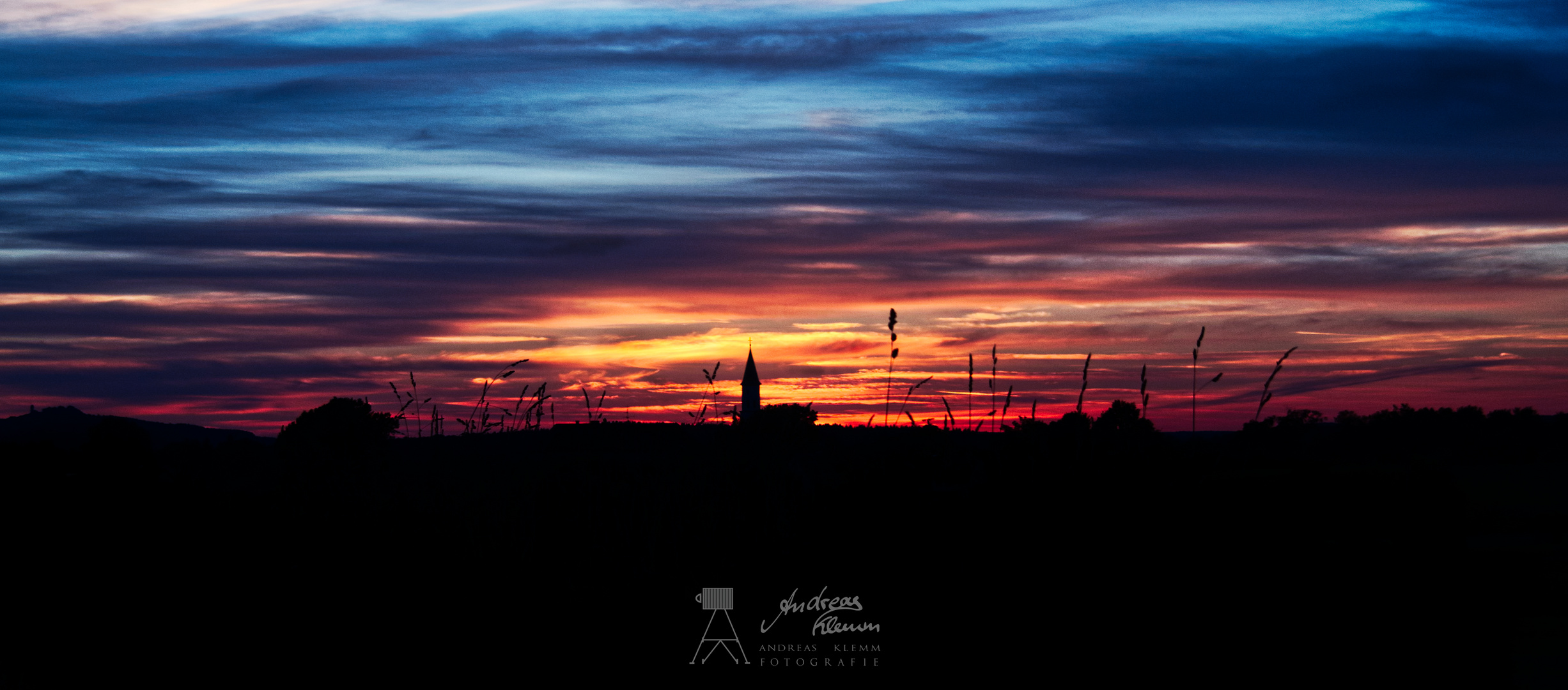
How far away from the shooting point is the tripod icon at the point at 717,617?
6766 millimetres

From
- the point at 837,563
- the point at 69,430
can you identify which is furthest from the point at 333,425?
the point at 837,563

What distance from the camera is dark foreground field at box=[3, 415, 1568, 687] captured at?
662 cm

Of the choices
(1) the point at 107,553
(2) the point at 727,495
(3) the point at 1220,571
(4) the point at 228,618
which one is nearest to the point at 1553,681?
(3) the point at 1220,571

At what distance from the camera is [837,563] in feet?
26.0

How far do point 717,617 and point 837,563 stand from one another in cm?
119

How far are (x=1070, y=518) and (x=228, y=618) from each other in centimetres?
641

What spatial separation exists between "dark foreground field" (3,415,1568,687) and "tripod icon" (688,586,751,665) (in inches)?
3.1
